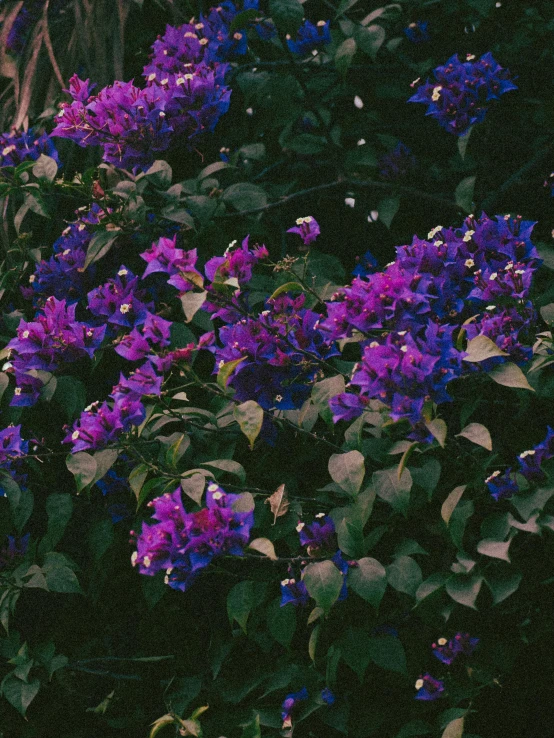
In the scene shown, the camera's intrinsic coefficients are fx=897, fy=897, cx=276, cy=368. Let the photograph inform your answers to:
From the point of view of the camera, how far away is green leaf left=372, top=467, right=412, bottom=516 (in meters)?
1.59

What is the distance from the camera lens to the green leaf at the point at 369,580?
158 cm

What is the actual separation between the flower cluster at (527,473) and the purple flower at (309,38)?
4.39 ft

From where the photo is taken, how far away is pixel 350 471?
1.60 metres

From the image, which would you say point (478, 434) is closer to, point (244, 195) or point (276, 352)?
point (276, 352)

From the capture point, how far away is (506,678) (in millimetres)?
1796

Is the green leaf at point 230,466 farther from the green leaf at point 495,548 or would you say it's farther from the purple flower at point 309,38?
the purple flower at point 309,38

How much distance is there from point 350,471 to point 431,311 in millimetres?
361

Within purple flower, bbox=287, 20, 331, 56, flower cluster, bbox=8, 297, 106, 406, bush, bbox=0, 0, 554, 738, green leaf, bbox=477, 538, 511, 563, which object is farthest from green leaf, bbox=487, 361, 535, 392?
purple flower, bbox=287, 20, 331, 56

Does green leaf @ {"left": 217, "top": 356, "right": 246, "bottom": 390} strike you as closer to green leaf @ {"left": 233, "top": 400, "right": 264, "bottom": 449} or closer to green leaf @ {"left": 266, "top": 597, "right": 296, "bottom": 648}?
green leaf @ {"left": 233, "top": 400, "right": 264, "bottom": 449}

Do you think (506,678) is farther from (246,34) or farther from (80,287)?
(246,34)

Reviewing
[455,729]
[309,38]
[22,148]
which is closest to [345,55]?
[309,38]

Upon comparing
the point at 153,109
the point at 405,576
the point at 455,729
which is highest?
the point at 153,109

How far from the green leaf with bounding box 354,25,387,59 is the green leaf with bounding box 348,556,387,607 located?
1.25 meters

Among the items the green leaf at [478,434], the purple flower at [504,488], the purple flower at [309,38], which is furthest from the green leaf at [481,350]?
the purple flower at [309,38]
